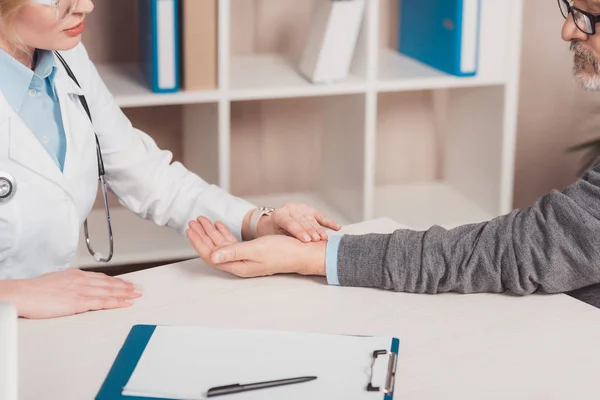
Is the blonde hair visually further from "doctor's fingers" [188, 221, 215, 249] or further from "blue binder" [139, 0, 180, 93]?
"blue binder" [139, 0, 180, 93]

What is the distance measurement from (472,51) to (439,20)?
0.46ft

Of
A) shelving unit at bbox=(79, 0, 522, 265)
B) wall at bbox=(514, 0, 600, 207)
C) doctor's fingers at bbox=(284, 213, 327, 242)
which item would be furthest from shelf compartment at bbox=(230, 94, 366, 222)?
doctor's fingers at bbox=(284, 213, 327, 242)

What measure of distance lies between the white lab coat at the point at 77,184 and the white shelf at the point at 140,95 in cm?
55

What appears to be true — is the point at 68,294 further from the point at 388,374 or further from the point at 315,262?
the point at 388,374

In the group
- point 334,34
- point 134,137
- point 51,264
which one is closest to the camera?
point 51,264

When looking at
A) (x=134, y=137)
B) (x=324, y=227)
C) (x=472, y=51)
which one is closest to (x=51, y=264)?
(x=134, y=137)

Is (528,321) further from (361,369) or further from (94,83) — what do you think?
(94,83)

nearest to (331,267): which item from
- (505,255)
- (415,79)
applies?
(505,255)

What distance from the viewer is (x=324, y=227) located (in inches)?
66.2

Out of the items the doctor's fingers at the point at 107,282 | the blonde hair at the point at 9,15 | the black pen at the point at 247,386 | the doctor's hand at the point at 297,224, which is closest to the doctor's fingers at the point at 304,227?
the doctor's hand at the point at 297,224

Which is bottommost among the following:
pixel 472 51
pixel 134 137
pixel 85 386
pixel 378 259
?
pixel 85 386

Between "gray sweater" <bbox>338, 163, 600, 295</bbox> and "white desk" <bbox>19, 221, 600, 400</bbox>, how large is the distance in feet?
0.08

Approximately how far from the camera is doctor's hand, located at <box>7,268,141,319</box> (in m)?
1.31

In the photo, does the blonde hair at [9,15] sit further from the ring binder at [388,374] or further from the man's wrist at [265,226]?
the ring binder at [388,374]
